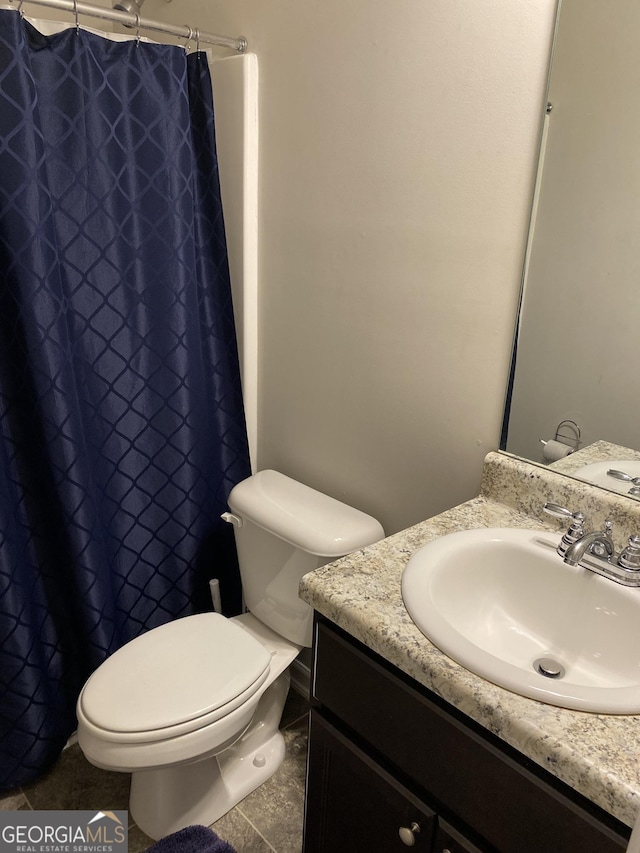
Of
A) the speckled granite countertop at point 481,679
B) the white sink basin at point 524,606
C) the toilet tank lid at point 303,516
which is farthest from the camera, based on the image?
the toilet tank lid at point 303,516

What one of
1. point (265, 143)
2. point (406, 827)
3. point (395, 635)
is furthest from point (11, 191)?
point (406, 827)

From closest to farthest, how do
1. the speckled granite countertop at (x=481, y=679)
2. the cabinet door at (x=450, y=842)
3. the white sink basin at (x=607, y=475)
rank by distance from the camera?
1. the speckled granite countertop at (x=481, y=679)
2. the cabinet door at (x=450, y=842)
3. the white sink basin at (x=607, y=475)

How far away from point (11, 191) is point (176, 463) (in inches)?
31.0

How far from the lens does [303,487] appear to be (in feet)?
5.60

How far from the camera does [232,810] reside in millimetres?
1625

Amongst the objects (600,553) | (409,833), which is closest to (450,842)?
(409,833)

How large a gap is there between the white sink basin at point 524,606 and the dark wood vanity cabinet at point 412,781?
0.13 metres

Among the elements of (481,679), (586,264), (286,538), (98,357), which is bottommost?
(286,538)

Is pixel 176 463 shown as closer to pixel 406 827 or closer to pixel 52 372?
pixel 52 372

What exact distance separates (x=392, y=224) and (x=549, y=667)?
37.7 inches

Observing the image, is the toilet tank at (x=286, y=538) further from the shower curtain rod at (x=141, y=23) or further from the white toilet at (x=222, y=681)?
the shower curtain rod at (x=141, y=23)

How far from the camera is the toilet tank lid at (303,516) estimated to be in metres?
1.48

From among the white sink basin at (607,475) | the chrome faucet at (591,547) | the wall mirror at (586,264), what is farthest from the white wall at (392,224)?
the chrome faucet at (591,547)

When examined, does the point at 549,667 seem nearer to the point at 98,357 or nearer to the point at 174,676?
the point at 174,676
